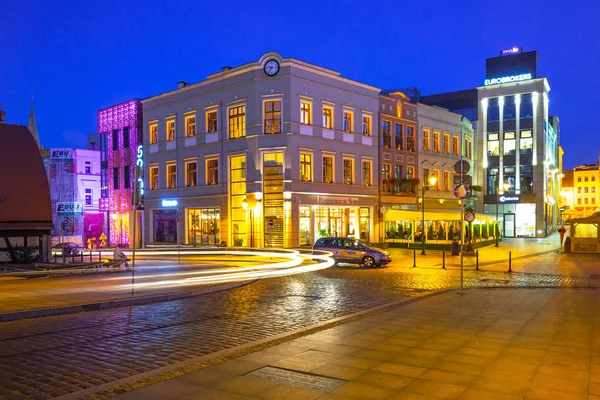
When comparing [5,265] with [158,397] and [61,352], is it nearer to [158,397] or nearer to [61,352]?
[61,352]

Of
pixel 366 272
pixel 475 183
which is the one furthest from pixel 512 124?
pixel 366 272

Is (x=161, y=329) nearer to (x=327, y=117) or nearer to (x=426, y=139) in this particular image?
(x=327, y=117)

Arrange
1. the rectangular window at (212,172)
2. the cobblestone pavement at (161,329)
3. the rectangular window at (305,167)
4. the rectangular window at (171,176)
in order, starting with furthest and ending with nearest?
the rectangular window at (171,176) → the rectangular window at (212,172) → the rectangular window at (305,167) → the cobblestone pavement at (161,329)

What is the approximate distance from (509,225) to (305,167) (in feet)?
124

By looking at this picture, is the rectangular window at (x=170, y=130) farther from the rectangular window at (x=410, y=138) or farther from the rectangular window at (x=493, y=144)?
the rectangular window at (x=493, y=144)

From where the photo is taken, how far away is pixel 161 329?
10812 mm

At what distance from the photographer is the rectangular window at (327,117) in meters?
40.9

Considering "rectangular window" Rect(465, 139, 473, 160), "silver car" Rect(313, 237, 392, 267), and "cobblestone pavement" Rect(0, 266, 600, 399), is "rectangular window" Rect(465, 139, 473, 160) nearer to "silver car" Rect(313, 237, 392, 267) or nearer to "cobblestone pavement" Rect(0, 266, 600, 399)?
"silver car" Rect(313, 237, 392, 267)

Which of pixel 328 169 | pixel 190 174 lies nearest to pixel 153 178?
pixel 190 174

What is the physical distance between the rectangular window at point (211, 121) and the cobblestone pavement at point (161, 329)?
25028mm

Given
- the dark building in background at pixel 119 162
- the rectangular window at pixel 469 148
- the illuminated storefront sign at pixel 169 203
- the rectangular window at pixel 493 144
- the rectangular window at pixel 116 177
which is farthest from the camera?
the rectangular window at pixel 493 144

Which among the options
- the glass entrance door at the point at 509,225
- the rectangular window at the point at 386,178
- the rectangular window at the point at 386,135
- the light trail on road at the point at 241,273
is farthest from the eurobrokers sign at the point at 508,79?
the light trail on road at the point at 241,273

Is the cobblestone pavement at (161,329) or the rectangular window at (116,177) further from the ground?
the rectangular window at (116,177)

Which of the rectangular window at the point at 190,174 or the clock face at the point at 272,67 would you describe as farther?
the rectangular window at the point at 190,174
